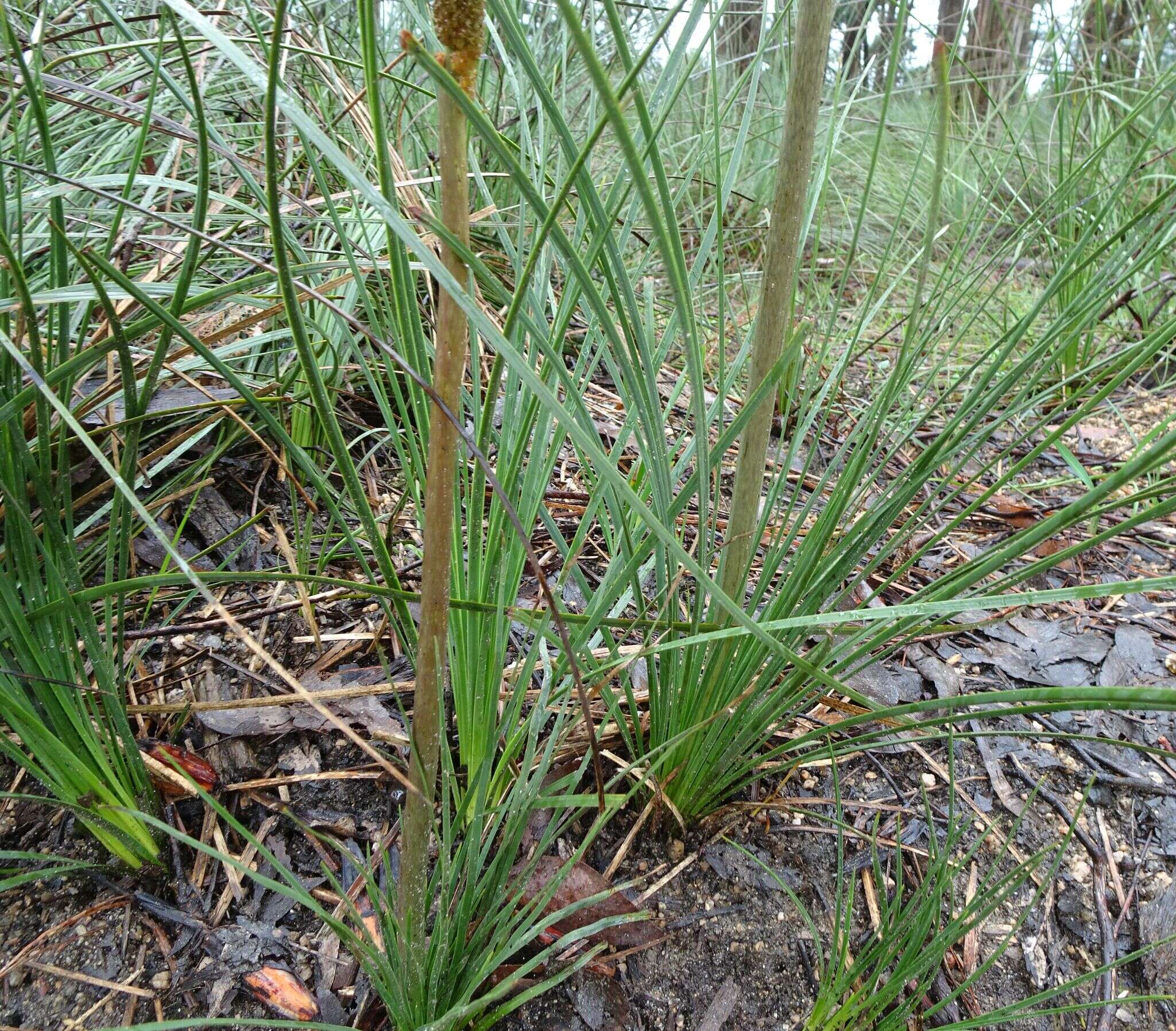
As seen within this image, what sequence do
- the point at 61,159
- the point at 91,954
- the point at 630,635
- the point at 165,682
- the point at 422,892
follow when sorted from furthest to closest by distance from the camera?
the point at 61,159, the point at 630,635, the point at 165,682, the point at 91,954, the point at 422,892

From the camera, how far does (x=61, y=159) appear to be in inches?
48.8

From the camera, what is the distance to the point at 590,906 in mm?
772

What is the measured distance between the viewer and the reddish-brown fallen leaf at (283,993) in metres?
0.67

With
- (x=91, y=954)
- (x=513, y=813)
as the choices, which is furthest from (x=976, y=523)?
(x=91, y=954)

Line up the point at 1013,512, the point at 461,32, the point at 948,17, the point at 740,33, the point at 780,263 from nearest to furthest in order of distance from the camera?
the point at 461,32 → the point at 780,263 → the point at 1013,512 → the point at 740,33 → the point at 948,17

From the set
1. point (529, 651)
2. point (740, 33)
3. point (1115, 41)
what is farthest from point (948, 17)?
point (529, 651)

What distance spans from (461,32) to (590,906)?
0.75 metres

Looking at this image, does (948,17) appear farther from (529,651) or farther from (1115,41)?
(529,651)

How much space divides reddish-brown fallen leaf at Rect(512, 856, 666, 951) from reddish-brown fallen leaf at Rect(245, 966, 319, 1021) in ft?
0.69

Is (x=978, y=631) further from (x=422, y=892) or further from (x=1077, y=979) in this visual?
(x=422, y=892)

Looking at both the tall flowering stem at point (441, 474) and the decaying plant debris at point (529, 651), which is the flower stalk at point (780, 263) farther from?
the tall flowering stem at point (441, 474)

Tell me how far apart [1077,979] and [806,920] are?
0.20 metres

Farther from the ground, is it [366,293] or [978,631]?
[366,293]

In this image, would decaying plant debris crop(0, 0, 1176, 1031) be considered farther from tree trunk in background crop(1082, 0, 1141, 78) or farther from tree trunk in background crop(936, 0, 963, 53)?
tree trunk in background crop(936, 0, 963, 53)
